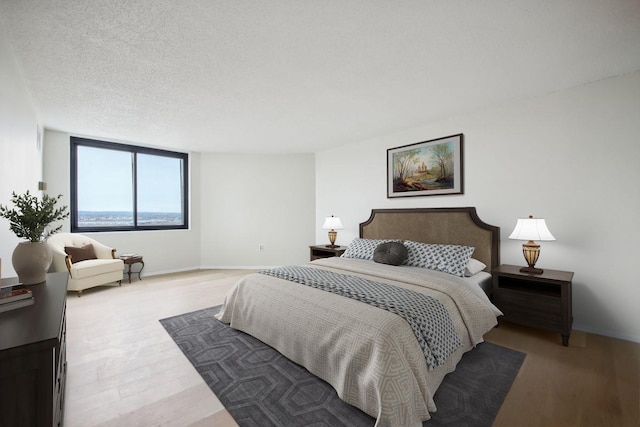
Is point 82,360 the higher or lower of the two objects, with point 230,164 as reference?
lower

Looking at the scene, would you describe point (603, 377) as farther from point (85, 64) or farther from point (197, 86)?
point (85, 64)

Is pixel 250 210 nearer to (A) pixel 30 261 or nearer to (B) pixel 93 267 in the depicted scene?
(B) pixel 93 267

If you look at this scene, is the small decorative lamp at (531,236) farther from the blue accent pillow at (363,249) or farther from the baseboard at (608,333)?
the blue accent pillow at (363,249)

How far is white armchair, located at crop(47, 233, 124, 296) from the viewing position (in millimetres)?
3762

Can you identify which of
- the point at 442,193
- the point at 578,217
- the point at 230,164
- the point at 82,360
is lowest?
the point at 82,360

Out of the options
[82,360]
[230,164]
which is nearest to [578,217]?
[82,360]

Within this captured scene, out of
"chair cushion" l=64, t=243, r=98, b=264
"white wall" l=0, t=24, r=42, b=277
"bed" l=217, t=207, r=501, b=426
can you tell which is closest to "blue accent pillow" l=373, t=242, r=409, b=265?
"bed" l=217, t=207, r=501, b=426

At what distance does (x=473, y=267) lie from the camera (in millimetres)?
2941

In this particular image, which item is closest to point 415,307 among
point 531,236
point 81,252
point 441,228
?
point 531,236

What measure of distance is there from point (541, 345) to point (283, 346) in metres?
2.28

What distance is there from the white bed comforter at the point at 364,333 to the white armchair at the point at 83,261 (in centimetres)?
243

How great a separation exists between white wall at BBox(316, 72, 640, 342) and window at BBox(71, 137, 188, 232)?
199 inches

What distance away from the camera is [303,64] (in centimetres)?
235

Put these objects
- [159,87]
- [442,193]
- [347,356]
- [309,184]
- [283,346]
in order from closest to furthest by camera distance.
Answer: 1. [347,356]
2. [283,346]
3. [159,87]
4. [442,193]
5. [309,184]
